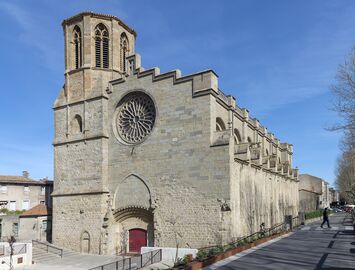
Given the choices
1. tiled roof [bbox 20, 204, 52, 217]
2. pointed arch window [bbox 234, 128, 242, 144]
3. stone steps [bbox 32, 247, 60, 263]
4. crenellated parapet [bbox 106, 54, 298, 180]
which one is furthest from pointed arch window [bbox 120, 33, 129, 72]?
stone steps [bbox 32, 247, 60, 263]

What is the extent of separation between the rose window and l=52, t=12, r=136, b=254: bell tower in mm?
1295

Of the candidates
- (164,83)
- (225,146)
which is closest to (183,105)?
(164,83)

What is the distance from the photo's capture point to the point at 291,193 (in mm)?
41250

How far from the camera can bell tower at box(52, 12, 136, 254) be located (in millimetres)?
24312

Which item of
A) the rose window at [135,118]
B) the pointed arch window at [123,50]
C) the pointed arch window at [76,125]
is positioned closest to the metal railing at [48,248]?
the pointed arch window at [76,125]

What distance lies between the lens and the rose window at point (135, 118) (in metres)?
23.4

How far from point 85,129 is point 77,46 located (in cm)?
707

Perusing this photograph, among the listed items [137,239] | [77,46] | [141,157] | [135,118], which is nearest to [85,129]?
[135,118]

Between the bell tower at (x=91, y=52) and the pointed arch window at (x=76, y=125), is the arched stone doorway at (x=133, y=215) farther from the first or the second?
the bell tower at (x=91, y=52)

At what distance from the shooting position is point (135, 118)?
2406cm

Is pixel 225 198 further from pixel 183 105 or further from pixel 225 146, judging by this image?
pixel 183 105

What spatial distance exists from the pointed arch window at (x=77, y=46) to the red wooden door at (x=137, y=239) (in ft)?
44.1

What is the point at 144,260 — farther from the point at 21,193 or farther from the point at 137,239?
the point at 21,193

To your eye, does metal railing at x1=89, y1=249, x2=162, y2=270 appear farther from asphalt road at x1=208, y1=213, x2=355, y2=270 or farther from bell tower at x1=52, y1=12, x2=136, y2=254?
bell tower at x1=52, y1=12, x2=136, y2=254
